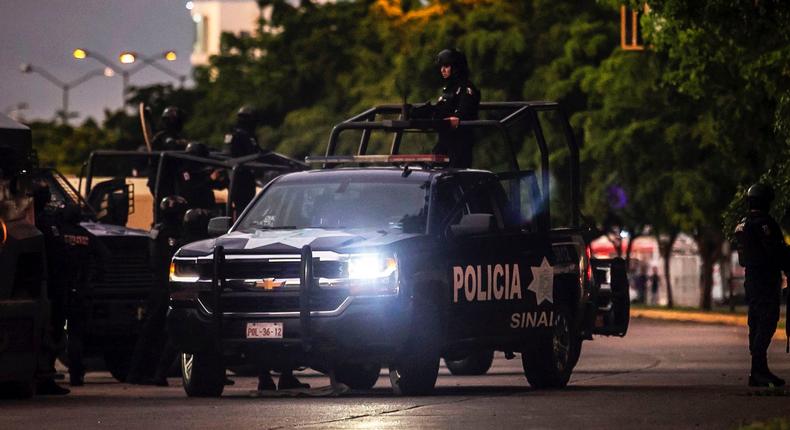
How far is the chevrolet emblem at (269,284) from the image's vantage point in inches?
667

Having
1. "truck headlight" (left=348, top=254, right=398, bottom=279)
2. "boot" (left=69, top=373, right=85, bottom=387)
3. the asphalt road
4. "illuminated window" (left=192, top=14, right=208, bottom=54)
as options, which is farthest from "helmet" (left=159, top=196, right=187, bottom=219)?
"illuminated window" (left=192, top=14, right=208, bottom=54)

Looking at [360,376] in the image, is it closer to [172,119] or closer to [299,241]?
[299,241]

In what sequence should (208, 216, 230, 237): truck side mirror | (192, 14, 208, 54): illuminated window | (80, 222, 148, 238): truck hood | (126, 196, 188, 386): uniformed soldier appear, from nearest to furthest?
(208, 216, 230, 237): truck side mirror, (126, 196, 188, 386): uniformed soldier, (80, 222, 148, 238): truck hood, (192, 14, 208, 54): illuminated window

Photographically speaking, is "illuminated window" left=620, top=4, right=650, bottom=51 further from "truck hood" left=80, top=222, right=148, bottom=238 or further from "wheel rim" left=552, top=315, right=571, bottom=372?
"wheel rim" left=552, top=315, right=571, bottom=372

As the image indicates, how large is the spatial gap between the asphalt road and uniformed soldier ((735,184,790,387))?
14.4 inches

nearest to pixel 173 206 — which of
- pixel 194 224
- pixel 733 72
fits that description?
pixel 194 224

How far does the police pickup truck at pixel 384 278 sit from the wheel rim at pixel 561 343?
0.02m

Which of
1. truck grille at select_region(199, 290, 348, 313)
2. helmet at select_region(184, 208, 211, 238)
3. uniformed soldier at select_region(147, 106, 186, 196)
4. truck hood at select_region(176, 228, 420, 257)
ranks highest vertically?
uniformed soldier at select_region(147, 106, 186, 196)

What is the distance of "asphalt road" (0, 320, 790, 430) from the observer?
47.0ft

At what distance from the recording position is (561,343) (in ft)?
64.3

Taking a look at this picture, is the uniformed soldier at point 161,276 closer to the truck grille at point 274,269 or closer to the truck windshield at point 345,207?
the truck windshield at point 345,207

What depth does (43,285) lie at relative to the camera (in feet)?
56.3

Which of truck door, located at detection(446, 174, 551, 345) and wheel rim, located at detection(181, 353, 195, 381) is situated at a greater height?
truck door, located at detection(446, 174, 551, 345)

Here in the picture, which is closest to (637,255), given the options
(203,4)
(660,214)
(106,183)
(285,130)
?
(285,130)
